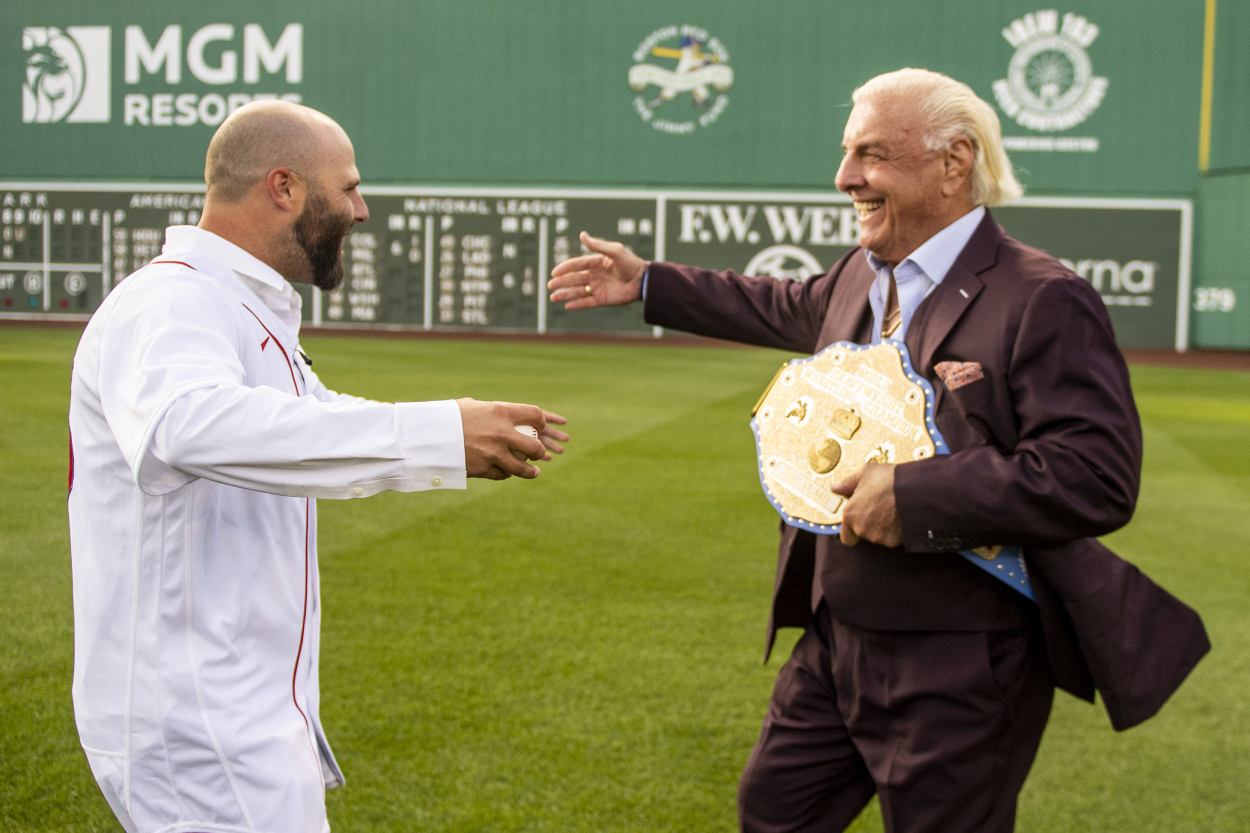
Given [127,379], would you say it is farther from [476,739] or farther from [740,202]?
[740,202]

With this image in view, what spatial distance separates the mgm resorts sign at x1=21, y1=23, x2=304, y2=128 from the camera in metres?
22.5

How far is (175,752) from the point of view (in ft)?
5.86

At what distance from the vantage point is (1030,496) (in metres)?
1.97

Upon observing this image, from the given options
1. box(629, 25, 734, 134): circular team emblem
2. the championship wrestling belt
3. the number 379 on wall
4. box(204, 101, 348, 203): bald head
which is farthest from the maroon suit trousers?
the number 379 on wall

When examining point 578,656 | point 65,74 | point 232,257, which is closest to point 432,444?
point 232,257

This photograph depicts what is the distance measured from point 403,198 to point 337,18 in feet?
13.9

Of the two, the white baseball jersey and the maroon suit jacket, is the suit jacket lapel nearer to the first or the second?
the maroon suit jacket

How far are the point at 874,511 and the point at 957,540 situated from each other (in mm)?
150

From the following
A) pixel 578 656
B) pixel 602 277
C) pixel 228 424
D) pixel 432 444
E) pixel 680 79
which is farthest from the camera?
pixel 680 79

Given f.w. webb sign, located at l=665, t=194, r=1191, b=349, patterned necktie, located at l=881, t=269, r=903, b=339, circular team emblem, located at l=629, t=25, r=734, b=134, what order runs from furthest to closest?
circular team emblem, located at l=629, t=25, r=734, b=134 < f.w. webb sign, located at l=665, t=194, r=1191, b=349 < patterned necktie, located at l=881, t=269, r=903, b=339

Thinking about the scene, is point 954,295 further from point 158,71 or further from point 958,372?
point 158,71

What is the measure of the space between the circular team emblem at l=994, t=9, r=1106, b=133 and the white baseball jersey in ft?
71.0

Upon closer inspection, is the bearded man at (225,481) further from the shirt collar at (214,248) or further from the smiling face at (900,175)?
the smiling face at (900,175)

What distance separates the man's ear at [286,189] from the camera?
1992 mm
